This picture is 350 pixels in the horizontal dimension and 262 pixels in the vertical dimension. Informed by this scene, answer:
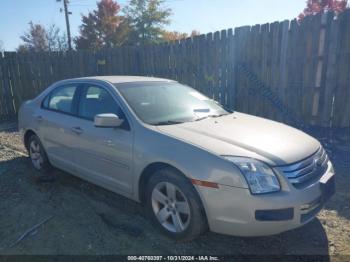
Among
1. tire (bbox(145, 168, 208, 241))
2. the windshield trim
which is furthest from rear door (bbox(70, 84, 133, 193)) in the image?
tire (bbox(145, 168, 208, 241))

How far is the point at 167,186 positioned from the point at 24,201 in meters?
2.22

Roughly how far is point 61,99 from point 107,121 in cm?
162

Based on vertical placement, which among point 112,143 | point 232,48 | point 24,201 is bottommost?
point 24,201

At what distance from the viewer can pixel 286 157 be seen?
113 inches

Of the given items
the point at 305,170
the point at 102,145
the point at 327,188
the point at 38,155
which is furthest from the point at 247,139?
the point at 38,155

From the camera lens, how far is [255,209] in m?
2.66

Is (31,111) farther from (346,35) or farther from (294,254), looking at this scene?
(346,35)

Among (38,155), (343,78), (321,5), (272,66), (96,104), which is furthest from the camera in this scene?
(321,5)

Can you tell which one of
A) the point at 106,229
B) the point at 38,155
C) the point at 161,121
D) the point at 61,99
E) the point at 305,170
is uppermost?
the point at 61,99

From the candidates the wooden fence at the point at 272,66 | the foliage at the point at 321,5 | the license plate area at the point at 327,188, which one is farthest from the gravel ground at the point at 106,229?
the foliage at the point at 321,5

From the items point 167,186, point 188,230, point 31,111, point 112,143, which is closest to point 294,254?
point 188,230

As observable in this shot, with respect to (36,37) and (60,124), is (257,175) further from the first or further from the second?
(36,37)

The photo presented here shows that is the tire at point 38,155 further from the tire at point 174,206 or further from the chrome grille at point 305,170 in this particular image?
the chrome grille at point 305,170

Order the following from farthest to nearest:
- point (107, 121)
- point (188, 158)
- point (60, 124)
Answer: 1. point (60, 124)
2. point (107, 121)
3. point (188, 158)
